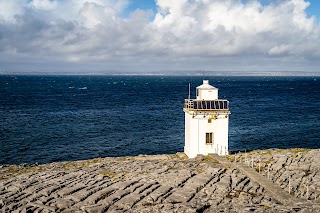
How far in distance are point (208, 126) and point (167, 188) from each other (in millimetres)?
14173

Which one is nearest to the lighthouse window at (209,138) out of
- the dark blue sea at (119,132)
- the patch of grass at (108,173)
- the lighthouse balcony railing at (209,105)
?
the lighthouse balcony railing at (209,105)

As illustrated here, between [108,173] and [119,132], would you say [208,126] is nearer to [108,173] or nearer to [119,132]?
[108,173]

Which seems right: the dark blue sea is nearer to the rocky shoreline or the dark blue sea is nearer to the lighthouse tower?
the lighthouse tower

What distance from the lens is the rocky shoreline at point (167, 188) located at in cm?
2003

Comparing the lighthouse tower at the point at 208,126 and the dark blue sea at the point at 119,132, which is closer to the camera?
the lighthouse tower at the point at 208,126

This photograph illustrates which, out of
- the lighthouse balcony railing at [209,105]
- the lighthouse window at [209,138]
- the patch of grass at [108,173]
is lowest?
the patch of grass at [108,173]

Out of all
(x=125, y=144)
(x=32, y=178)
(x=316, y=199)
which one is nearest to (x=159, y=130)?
(x=125, y=144)

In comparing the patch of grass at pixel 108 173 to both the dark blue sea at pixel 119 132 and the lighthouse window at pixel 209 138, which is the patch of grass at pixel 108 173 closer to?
the lighthouse window at pixel 209 138

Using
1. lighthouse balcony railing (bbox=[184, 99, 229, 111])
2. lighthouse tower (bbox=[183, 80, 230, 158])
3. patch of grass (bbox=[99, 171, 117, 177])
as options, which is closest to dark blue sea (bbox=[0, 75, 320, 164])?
lighthouse tower (bbox=[183, 80, 230, 158])

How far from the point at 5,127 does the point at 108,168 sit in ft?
147

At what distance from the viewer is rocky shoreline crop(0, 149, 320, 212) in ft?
A: 65.7

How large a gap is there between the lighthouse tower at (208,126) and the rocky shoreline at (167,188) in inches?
194

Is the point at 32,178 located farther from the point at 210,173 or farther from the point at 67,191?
the point at 210,173

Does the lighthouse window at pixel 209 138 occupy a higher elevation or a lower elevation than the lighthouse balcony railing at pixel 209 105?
lower
